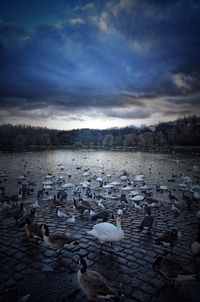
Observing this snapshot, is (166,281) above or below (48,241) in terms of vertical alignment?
below

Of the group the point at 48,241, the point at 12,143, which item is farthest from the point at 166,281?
the point at 12,143

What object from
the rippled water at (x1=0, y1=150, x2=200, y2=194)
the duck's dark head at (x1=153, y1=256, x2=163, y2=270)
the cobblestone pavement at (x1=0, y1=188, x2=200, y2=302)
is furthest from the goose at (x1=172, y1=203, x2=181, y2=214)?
the rippled water at (x1=0, y1=150, x2=200, y2=194)

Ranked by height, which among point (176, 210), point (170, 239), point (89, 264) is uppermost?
point (170, 239)

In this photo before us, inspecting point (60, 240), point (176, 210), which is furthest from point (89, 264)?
point (176, 210)

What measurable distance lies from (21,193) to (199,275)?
14.7 meters

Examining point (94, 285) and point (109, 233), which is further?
point (109, 233)

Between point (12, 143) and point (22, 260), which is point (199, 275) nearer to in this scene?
point (22, 260)

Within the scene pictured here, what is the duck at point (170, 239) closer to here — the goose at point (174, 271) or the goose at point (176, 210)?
the goose at point (174, 271)

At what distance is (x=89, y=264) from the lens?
598 centimetres

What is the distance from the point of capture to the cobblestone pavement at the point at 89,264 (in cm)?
479

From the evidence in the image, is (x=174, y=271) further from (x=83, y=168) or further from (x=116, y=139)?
(x=116, y=139)

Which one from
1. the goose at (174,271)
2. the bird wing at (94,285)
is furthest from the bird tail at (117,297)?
the goose at (174,271)

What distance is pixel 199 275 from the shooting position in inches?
211

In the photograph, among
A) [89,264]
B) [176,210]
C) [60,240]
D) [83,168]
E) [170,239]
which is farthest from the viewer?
[83,168]
